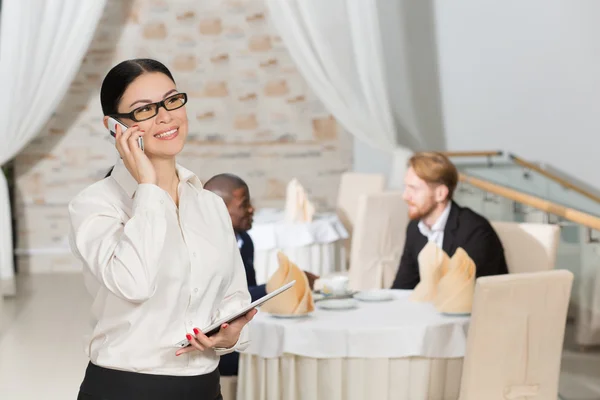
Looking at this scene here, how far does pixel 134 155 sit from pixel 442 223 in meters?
2.79

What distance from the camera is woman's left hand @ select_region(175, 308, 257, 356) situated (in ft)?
5.58

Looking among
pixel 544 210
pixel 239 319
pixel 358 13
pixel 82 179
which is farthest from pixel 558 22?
pixel 239 319

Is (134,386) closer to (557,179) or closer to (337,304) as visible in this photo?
(337,304)

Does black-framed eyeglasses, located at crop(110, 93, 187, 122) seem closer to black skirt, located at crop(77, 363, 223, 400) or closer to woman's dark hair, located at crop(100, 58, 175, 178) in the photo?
→ woman's dark hair, located at crop(100, 58, 175, 178)

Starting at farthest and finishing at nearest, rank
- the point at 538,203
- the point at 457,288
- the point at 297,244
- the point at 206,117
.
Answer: the point at 206,117, the point at 297,244, the point at 538,203, the point at 457,288

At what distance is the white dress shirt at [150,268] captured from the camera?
5.34 feet

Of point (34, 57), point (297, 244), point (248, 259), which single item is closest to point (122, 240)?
point (248, 259)

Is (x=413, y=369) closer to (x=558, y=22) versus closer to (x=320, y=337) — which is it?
(x=320, y=337)

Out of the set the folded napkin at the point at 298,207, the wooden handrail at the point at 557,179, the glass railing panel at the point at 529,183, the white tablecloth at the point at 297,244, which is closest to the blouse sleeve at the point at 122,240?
the glass railing panel at the point at 529,183

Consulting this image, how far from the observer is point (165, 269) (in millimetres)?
1710

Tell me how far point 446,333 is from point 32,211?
6347mm

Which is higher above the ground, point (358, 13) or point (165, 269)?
point (358, 13)

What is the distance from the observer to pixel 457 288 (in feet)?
11.3

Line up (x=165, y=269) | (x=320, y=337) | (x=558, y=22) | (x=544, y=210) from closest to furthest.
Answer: (x=165, y=269)
(x=320, y=337)
(x=544, y=210)
(x=558, y=22)
